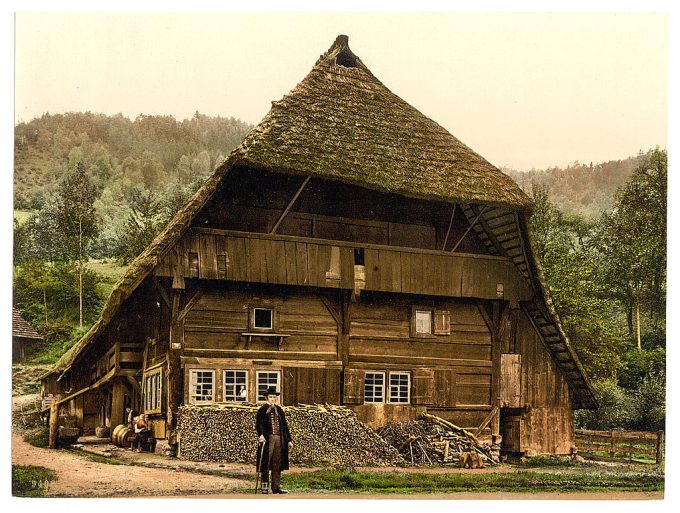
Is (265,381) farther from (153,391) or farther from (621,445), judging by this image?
(621,445)

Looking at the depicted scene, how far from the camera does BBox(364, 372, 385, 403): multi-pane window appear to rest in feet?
72.4

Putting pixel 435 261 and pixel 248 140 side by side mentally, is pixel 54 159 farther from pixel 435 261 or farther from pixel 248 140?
pixel 435 261

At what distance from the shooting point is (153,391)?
2200cm

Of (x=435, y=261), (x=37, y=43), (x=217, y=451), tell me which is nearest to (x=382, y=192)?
(x=435, y=261)

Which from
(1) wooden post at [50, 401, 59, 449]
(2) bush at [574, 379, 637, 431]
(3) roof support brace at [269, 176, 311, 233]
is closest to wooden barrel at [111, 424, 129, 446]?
(1) wooden post at [50, 401, 59, 449]

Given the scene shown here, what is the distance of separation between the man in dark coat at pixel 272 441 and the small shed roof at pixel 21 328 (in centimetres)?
537

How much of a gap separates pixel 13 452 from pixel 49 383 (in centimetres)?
257

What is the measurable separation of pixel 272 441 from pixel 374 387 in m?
4.36

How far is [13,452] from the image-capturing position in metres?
Result: 19.1

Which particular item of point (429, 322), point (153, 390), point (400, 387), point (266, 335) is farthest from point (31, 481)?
point (429, 322)

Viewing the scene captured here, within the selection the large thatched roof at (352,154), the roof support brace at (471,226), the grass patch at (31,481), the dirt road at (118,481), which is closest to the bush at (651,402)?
the large thatched roof at (352,154)

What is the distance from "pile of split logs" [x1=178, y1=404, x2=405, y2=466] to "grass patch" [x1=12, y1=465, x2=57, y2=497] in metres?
2.68

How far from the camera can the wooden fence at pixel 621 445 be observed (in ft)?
71.0

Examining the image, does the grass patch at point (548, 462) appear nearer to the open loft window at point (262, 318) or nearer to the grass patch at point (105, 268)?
the open loft window at point (262, 318)
